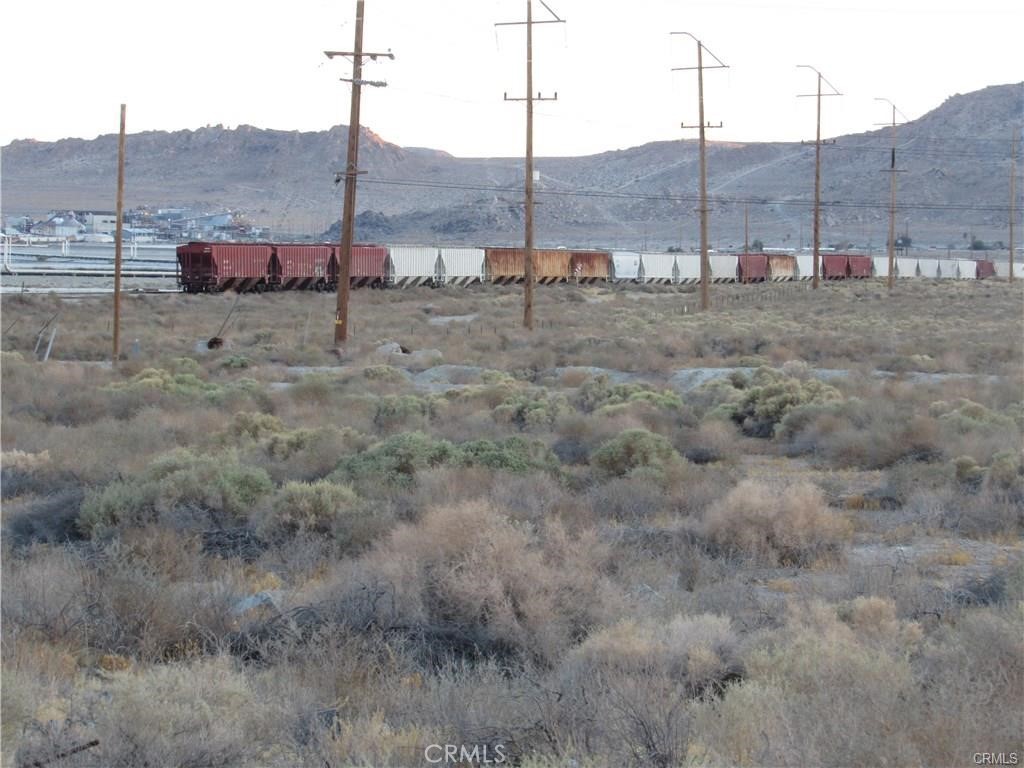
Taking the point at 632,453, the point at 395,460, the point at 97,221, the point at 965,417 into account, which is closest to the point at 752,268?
the point at 965,417

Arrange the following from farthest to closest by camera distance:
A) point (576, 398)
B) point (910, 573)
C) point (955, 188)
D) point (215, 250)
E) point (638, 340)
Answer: point (955, 188), point (215, 250), point (638, 340), point (576, 398), point (910, 573)

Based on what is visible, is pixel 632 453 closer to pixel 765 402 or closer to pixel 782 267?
pixel 765 402

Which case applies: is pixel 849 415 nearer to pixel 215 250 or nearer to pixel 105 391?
pixel 105 391

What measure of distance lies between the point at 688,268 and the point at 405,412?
76151mm

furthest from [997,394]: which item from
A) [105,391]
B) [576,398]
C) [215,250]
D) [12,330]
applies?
[215,250]

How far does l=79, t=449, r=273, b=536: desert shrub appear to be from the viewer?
11297 millimetres

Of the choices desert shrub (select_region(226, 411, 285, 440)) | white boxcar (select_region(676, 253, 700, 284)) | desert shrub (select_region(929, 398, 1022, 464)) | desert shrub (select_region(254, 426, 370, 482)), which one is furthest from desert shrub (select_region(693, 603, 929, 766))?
white boxcar (select_region(676, 253, 700, 284))

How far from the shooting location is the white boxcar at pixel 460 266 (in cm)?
7531

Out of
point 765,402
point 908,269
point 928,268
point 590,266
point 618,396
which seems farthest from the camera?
point 928,268

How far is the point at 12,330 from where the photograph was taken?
36125 mm

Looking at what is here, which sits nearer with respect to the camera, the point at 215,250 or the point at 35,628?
the point at 35,628

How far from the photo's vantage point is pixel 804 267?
10331cm

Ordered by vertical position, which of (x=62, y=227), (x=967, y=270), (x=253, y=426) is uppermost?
(x=62, y=227)

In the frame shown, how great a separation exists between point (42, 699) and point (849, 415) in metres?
14.0
